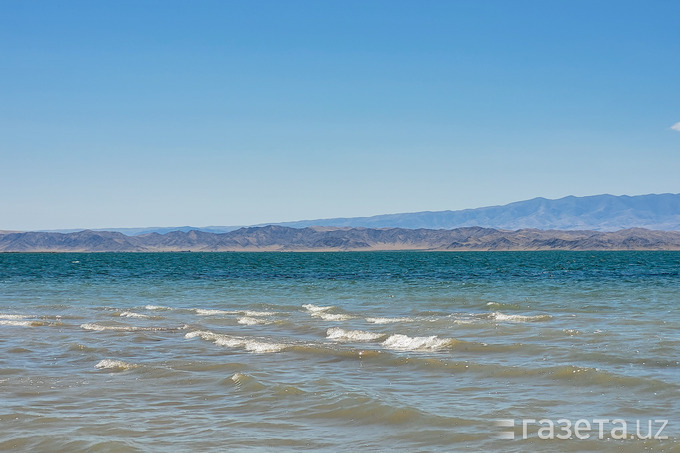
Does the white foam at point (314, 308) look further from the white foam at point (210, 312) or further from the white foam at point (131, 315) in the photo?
the white foam at point (131, 315)

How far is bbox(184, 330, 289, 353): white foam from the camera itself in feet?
56.8

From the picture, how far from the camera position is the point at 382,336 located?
19.3 m

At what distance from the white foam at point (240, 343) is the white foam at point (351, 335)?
84.0 inches

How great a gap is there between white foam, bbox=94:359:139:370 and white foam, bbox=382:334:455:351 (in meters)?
6.33

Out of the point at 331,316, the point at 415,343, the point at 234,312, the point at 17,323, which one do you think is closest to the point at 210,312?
the point at 234,312

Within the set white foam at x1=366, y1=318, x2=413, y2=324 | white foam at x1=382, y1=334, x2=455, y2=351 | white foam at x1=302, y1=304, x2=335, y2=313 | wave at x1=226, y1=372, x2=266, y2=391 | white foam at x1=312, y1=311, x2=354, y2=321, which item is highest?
wave at x1=226, y1=372, x2=266, y2=391

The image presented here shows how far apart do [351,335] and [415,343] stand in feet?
8.73

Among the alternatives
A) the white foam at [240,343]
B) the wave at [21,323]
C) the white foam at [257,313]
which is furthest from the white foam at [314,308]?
the wave at [21,323]

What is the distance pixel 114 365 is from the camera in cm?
1494

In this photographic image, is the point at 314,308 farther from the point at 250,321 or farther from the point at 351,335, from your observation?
the point at 351,335

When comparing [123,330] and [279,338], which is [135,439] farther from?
[123,330]

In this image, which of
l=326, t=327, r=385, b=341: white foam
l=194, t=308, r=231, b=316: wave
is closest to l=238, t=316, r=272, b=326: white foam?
l=194, t=308, r=231, b=316: wave

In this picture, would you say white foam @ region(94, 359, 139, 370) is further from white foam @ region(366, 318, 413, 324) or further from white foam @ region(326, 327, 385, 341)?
white foam @ region(366, 318, 413, 324)

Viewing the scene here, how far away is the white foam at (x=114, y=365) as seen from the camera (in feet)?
48.5
